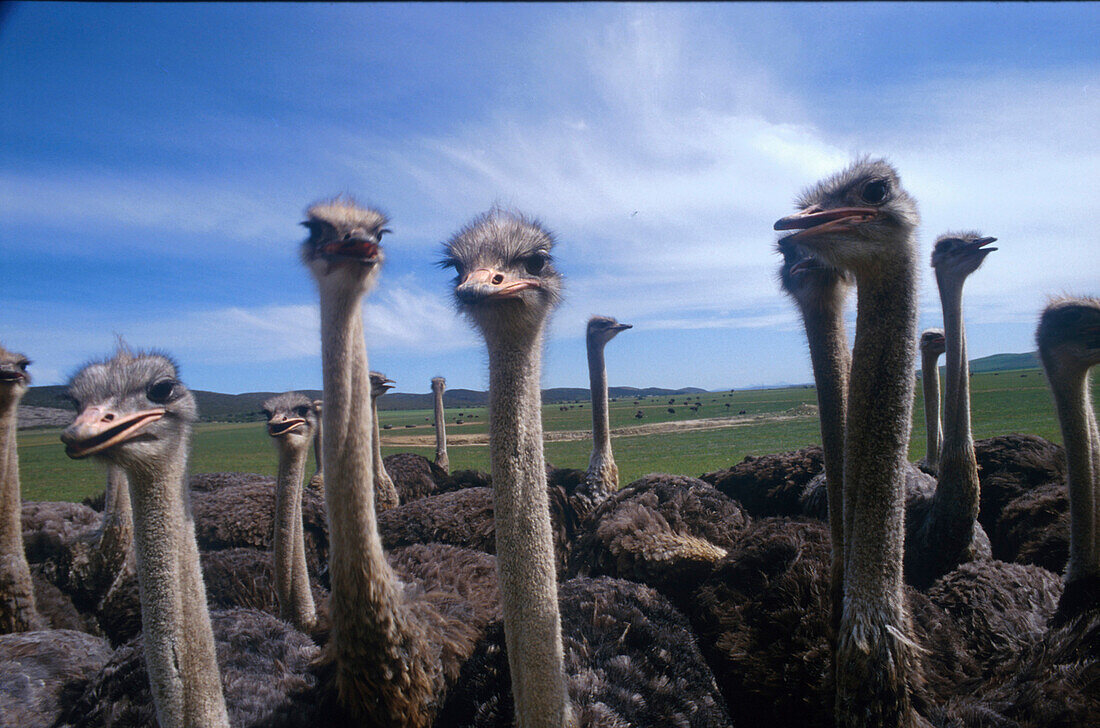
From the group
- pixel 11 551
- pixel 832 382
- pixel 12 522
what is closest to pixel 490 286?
pixel 832 382

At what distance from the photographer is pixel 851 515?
208 cm

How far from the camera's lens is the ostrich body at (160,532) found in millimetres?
1854

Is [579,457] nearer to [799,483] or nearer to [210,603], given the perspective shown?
[799,483]

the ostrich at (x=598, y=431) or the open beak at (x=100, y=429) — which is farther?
the ostrich at (x=598, y=431)

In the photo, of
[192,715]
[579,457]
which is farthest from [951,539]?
[579,457]

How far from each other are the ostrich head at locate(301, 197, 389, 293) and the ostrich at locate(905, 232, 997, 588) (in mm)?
3324

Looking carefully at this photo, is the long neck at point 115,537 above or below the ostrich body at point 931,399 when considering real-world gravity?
below

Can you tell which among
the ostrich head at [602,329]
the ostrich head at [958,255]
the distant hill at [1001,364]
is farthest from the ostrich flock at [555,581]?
the distant hill at [1001,364]

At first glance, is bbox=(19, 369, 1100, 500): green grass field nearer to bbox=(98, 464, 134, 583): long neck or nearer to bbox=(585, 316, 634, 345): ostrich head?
bbox=(585, 316, 634, 345): ostrich head

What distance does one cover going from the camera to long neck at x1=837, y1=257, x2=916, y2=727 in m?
1.87

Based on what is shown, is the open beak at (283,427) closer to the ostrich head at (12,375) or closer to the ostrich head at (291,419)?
the ostrich head at (291,419)

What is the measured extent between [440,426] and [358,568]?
6.91 meters

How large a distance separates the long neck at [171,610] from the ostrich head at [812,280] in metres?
2.52

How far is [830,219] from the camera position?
2076 millimetres
